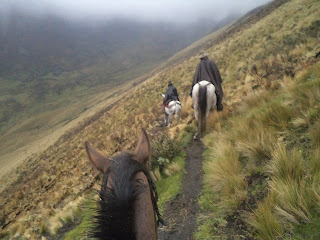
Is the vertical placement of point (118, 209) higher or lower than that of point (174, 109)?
higher

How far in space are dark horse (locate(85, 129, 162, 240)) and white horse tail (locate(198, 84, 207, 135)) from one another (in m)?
6.05

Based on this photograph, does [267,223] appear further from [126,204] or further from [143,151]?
[126,204]

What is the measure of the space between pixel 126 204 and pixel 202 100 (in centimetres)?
648

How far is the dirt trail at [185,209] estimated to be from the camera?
3920 millimetres

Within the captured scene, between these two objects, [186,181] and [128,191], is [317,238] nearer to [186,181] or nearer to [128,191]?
[128,191]

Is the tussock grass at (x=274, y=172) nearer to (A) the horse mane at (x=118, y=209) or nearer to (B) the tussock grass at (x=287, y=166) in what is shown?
(B) the tussock grass at (x=287, y=166)

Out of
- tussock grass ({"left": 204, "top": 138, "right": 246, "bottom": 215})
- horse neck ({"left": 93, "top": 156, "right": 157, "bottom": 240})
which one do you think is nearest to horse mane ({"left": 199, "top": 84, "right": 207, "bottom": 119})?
tussock grass ({"left": 204, "top": 138, "right": 246, "bottom": 215})

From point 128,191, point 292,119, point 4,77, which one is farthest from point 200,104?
point 4,77

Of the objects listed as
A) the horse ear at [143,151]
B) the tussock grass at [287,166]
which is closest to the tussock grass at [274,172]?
the tussock grass at [287,166]

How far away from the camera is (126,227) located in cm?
161

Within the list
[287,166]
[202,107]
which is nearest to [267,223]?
[287,166]

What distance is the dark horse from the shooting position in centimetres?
161

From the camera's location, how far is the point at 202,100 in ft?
25.8

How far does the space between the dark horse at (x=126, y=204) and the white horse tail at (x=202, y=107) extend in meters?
6.05
